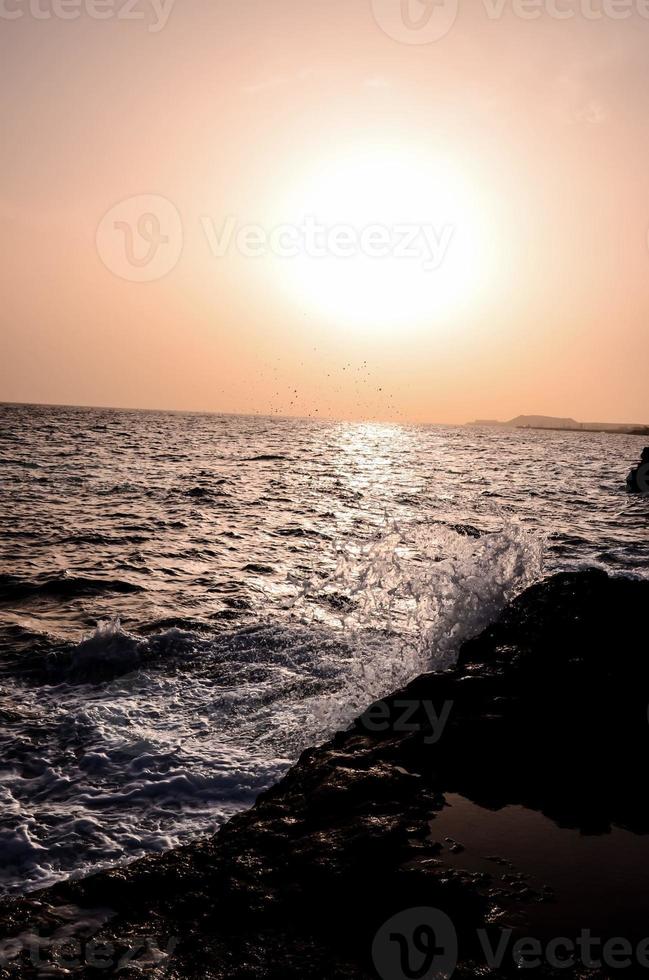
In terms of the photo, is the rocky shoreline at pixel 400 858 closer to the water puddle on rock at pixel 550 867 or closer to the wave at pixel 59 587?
the water puddle on rock at pixel 550 867

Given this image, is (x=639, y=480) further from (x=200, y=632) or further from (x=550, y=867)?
(x=550, y=867)

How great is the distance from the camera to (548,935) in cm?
283

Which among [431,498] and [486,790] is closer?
[486,790]

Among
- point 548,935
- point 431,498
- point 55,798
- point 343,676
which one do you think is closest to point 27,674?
point 55,798

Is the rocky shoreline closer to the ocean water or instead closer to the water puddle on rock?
the water puddle on rock

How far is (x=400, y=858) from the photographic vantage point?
3490mm

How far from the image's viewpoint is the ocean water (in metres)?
5.14

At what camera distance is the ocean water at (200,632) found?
5141 millimetres

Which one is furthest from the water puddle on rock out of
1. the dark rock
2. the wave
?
the dark rock

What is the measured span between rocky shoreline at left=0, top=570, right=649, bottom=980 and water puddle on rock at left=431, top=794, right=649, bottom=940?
15 mm

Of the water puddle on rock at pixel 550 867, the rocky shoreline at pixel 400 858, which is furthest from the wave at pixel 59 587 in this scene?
the water puddle on rock at pixel 550 867

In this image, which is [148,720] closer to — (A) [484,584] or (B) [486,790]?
(B) [486,790]

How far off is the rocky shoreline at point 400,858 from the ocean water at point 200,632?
93 centimetres

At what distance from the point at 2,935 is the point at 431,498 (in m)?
22.0
